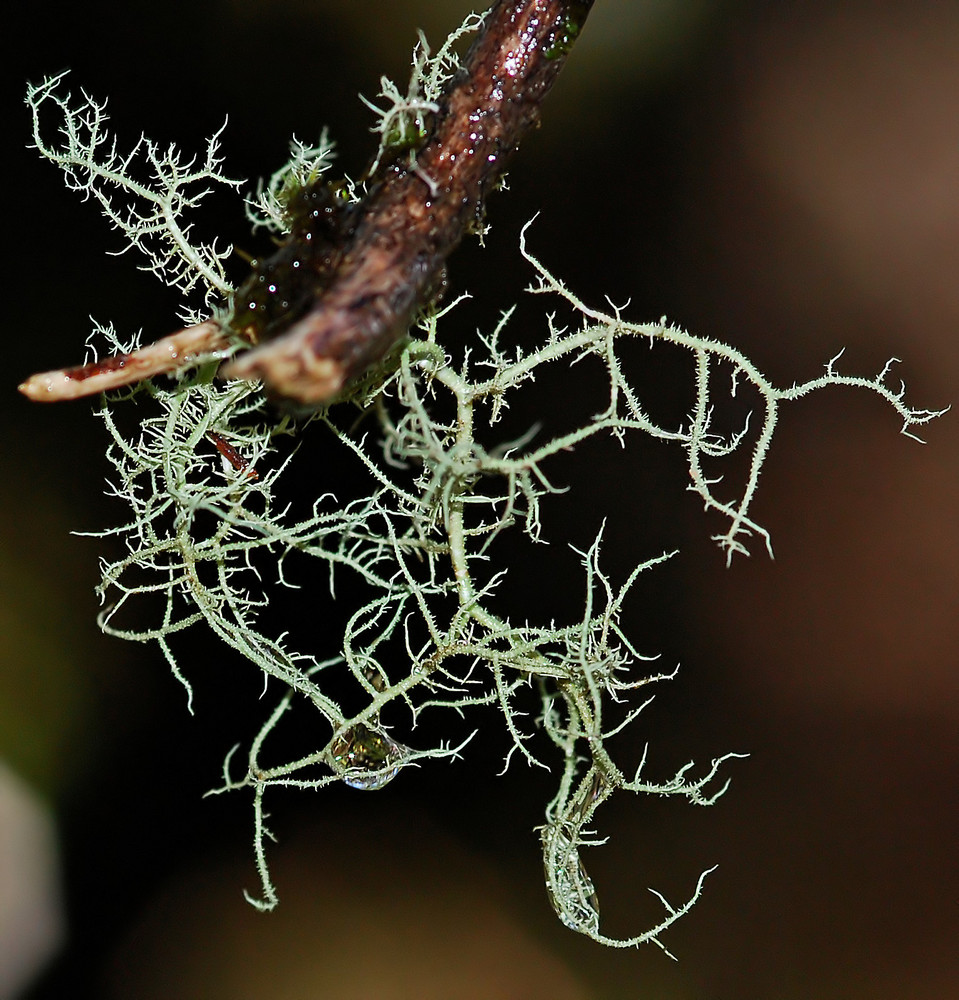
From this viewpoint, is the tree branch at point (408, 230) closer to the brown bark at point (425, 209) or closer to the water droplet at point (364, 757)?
the brown bark at point (425, 209)

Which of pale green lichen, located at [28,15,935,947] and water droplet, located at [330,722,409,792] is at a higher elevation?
pale green lichen, located at [28,15,935,947]

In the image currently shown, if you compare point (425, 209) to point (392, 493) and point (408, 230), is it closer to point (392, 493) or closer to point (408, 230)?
point (408, 230)

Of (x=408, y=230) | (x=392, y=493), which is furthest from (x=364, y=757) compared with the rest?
(x=408, y=230)

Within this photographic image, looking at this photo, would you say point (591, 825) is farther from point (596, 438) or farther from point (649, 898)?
point (596, 438)

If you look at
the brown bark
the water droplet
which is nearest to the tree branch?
the brown bark

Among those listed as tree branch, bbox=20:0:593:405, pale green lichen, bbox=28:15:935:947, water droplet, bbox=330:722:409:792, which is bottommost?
water droplet, bbox=330:722:409:792

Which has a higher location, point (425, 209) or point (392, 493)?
point (425, 209)

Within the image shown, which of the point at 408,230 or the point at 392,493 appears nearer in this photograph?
the point at 408,230

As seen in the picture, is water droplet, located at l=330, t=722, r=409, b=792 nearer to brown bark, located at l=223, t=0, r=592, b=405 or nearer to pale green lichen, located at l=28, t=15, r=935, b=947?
pale green lichen, located at l=28, t=15, r=935, b=947

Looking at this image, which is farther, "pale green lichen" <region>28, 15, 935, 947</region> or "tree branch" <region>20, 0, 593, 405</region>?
"pale green lichen" <region>28, 15, 935, 947</region>
